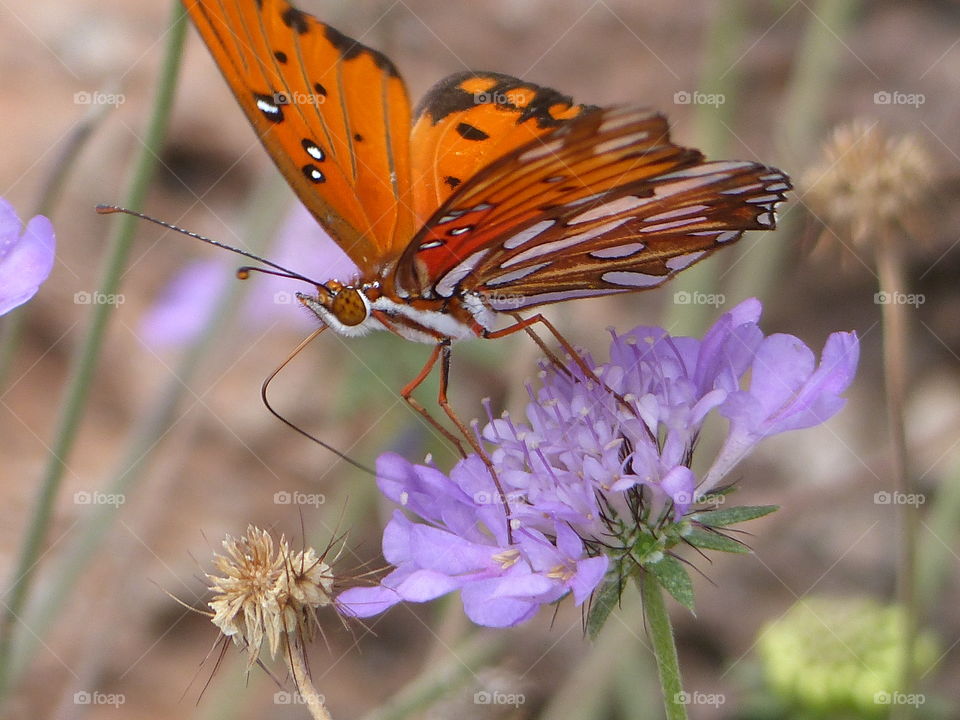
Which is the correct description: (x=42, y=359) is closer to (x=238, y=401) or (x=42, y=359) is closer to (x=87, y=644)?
(x=238, y=401)

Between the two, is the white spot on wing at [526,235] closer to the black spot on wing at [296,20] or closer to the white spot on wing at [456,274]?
the white spot on wing at [456,274]

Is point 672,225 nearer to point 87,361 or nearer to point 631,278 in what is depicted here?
point 631,278
